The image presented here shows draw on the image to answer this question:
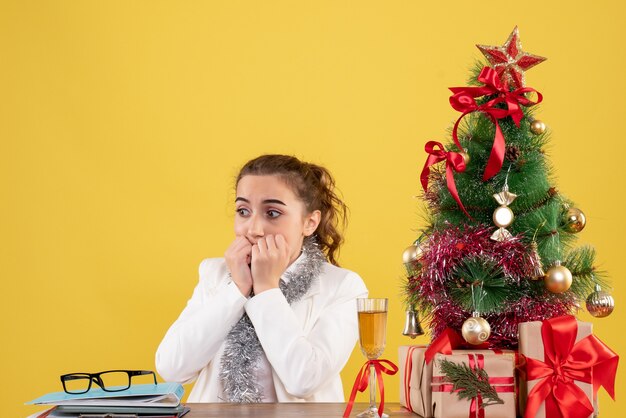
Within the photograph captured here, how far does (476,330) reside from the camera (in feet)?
4.69

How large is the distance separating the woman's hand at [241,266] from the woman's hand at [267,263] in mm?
23

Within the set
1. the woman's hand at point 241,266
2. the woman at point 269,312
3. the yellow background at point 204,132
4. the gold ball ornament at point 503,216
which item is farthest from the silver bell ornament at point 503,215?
the yellow background at point 204,132

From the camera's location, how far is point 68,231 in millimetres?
2836

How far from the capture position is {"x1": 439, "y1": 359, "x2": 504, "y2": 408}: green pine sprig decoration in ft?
4.52

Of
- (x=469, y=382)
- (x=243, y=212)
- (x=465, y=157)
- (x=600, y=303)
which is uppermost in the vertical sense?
(x=465, y=157)

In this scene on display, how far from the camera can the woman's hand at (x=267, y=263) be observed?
6.55 ft

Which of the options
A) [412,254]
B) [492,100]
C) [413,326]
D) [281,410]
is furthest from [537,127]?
[281,410]

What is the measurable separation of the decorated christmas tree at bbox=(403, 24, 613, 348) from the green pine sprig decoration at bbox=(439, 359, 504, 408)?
0.07 meters

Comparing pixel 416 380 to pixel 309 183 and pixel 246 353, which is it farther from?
pixel 309 183

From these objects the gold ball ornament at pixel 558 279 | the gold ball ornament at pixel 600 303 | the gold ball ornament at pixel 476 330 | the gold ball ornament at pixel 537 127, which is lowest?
the gold ball ornament at pixel 476 330

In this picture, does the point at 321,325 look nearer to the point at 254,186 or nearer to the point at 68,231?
the point at 254,186

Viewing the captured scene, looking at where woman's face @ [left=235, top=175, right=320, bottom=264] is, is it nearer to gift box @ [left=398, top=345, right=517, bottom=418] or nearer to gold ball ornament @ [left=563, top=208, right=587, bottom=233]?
gift box @ [left=398, top=345, right=517, bottom=418]

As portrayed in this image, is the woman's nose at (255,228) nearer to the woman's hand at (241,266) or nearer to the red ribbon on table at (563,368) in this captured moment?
the woman's hand at (241,266)

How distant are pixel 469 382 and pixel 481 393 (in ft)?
0.09
